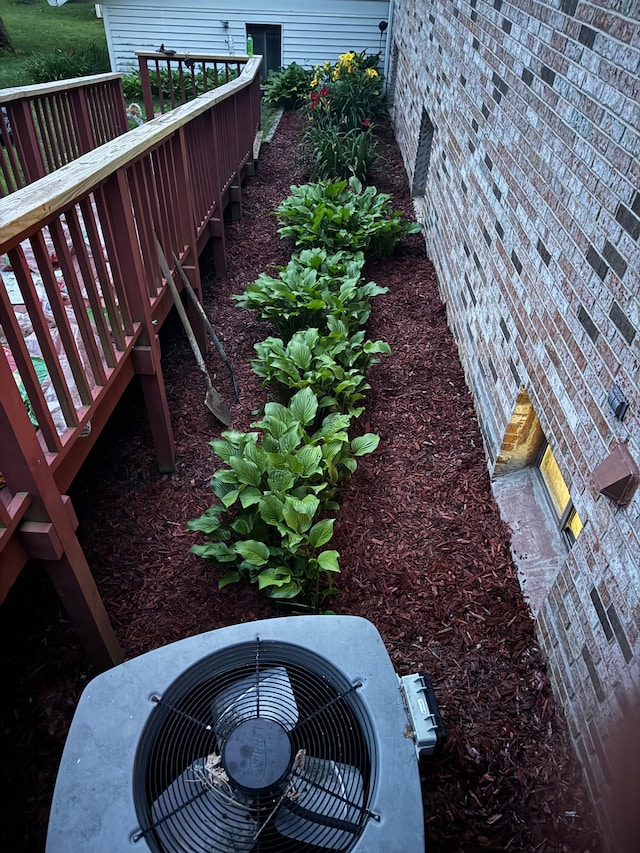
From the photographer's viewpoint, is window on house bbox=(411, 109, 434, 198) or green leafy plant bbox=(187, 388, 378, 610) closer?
green leafy plant bbox=(187, 388, 378, 610)

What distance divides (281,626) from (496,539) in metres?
1.49

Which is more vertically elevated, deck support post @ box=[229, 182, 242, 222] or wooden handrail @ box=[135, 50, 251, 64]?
wooden handrail @ box=[135, 50, 251, 64]

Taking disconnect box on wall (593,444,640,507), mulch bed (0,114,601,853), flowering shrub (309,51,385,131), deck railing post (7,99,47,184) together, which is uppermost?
deck railing post (7,99,47,184)

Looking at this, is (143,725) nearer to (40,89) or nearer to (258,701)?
(258,701)

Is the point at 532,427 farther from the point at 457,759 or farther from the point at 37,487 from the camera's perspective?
the point at 37,487

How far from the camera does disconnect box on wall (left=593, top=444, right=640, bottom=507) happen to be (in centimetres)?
177

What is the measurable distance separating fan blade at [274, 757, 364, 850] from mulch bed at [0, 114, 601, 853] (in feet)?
2.31

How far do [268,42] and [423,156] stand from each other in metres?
8.55

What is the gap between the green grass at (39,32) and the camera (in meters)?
14.8

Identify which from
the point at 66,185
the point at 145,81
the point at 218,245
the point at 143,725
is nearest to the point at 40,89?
the point at 218,245

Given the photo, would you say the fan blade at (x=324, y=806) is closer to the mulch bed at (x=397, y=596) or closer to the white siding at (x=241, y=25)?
the mulch bed at (x=397, y=596)

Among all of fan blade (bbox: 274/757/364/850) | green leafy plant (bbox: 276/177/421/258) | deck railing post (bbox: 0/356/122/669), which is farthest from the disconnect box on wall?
green leafy plant (bbox: 276/177/421/258)

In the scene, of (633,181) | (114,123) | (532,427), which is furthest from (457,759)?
(114,123)

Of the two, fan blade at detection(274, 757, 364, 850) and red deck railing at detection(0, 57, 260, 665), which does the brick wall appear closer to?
fan blade at detection(274, 757, 364, 850)
